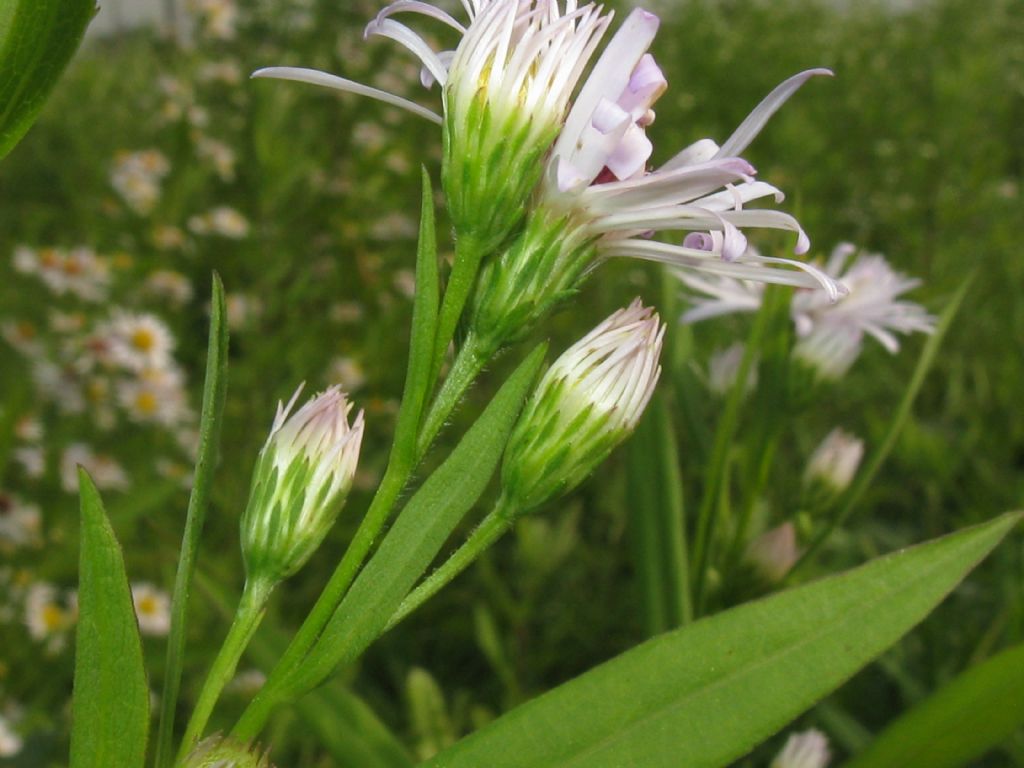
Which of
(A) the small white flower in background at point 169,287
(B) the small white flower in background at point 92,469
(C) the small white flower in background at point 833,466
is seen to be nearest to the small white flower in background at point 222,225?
(A) the small white flower in background at point 169,287

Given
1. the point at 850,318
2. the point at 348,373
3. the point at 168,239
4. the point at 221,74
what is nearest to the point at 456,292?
the point at 850,318

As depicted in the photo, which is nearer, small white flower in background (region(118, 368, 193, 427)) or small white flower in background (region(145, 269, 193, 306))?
small white flower in background (region(118, 368, 193, 427))

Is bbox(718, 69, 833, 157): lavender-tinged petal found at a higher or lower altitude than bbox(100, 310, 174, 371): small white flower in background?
lower

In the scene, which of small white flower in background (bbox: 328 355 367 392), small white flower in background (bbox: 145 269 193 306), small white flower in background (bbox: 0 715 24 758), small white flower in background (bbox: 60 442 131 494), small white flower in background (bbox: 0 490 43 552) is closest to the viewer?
small white flower in background (bbox: 0 715 24 758)

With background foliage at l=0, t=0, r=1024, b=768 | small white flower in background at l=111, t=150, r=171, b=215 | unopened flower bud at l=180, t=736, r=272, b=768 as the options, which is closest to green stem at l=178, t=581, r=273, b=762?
unopened flower bud at l=180, t=736, r=272, b=768

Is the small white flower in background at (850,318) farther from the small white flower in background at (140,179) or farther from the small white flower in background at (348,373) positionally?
the small white flower in background at (140,179)

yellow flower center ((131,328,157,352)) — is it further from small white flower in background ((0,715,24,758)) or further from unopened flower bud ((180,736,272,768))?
unopened flower bud ((180,736,272,768))

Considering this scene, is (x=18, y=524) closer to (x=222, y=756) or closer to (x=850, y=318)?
Answer: (x=850, y=318)
